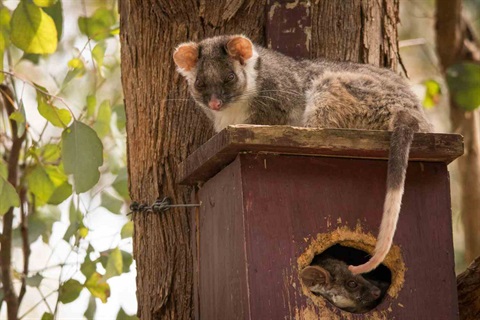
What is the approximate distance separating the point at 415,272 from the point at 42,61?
12.3 feet

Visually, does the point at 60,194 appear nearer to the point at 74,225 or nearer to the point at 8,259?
the point at 74,225

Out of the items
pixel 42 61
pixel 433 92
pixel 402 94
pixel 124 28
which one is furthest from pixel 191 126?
pixel 433 92

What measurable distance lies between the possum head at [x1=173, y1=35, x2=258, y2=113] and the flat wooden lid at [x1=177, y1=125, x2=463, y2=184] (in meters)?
0.63

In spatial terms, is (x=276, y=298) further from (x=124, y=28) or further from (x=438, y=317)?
(x=124, y=28)

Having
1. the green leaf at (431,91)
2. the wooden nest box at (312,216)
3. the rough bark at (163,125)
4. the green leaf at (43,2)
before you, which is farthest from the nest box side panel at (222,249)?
the green leaf at (431,91)

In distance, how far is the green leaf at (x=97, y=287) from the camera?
227 inches

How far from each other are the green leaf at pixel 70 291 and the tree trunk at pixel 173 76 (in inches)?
27.4

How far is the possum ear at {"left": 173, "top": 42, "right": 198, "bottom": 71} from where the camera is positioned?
494 centimetres

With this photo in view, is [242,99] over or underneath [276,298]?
over

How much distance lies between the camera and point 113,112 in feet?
21.5

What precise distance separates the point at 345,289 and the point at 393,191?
81 cm

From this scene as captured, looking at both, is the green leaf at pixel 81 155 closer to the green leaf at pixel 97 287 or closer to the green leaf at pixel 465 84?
the green leaf at pixel 97 287

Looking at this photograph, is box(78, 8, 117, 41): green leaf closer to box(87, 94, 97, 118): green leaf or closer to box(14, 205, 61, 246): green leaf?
box(87, 94, 97, 118): green leaf

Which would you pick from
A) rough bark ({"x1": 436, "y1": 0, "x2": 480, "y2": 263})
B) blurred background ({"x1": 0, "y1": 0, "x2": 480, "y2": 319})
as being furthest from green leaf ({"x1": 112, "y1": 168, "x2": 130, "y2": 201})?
rough bark ({"x1": 436, "y1": 0, "x2": 480, "y2": 263})
